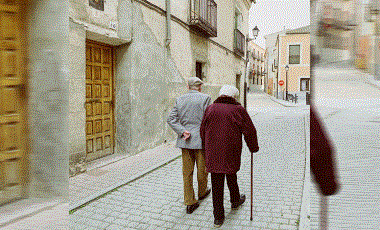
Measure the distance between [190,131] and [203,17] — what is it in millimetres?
7363

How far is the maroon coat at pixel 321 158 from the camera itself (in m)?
0.74

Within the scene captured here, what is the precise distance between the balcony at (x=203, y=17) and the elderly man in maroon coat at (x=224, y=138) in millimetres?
6650

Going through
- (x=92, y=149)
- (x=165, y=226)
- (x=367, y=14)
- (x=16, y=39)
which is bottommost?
(x=165, y=226)

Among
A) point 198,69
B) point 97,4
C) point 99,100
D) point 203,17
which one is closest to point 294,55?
point 198,69

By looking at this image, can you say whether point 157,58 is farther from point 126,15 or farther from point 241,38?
point 241,38

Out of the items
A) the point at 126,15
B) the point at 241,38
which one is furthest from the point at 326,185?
the point at 241,38

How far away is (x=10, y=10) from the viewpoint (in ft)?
11.9

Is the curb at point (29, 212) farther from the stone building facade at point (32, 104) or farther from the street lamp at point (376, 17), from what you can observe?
the street lamp at point (376, 17)

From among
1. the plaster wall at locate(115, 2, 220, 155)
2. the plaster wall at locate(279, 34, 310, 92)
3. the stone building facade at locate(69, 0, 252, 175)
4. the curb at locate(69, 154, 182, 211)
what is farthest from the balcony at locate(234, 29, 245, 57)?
the plaster wall at locate(279, 34, 310, 92)

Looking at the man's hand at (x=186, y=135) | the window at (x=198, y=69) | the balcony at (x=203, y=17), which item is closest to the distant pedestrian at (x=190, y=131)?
the man's hand at (x=186, y=135)

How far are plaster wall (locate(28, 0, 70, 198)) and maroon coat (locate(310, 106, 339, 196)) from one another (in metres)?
3.23

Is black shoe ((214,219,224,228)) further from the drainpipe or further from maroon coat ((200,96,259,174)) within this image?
the drainpipe

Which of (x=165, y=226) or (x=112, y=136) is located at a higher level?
(x=112, y=136)

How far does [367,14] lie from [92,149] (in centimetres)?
583
